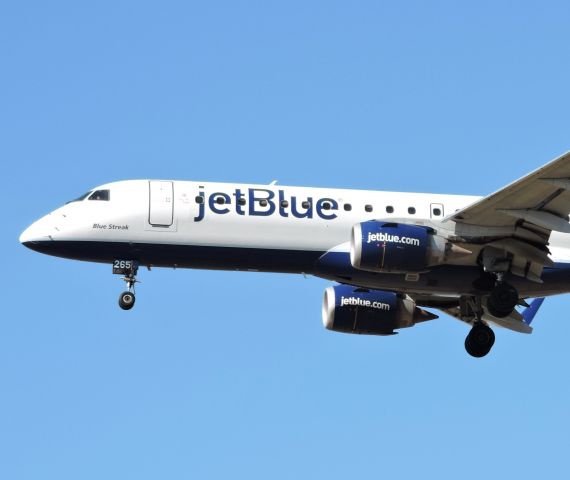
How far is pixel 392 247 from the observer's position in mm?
43625

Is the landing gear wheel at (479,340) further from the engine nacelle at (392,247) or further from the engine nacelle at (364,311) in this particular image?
the engine nacelle at (392,247)

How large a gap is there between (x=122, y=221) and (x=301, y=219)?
5185 mm

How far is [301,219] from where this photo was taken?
45.6m

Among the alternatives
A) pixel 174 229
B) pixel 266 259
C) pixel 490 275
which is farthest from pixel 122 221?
pixel 490 275

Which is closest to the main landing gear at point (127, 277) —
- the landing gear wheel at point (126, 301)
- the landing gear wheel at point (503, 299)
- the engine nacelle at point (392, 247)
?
the landing gear wheel at point (126, 301)

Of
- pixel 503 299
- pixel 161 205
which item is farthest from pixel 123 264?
pixel 503 299

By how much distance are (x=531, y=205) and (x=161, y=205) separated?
10605 mm

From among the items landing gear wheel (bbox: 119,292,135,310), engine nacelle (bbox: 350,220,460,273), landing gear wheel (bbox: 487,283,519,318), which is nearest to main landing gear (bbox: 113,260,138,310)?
landing gear wheel (bbox: 119,292,135,310)

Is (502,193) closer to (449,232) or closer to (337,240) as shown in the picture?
(449,232)

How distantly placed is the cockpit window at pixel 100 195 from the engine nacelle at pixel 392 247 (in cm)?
747

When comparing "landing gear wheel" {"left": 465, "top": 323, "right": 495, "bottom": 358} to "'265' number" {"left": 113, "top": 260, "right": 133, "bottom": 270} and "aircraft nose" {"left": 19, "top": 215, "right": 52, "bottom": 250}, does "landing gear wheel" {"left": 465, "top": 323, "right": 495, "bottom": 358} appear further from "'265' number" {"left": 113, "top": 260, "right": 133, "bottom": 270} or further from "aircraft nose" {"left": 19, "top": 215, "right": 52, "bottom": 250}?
"aircraft nose" {"left": 19, "top": 215, "right": 52, "bottom": 250}

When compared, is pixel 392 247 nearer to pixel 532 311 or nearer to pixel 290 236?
pixel 290 236

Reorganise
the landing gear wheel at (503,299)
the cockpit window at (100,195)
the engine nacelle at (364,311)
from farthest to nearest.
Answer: the engine nacelle at (364,311) → the cockpit window at (100,195) → the landing gear wheel at (503,299)

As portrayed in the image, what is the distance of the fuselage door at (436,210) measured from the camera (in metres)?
46.6
